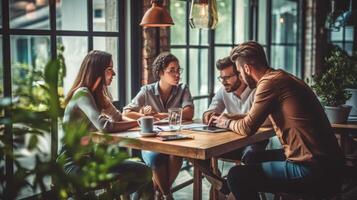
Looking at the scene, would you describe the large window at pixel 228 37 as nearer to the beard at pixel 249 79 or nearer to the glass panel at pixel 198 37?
the glass panel at pixel 198 37

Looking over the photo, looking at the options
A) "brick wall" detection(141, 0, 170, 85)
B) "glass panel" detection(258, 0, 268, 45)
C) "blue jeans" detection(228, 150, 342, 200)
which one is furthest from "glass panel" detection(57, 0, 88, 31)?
"glass panel" detection(258, 0, 268, 45)

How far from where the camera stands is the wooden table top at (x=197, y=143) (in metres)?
2.49

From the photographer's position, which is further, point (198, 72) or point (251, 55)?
point (198, 72)

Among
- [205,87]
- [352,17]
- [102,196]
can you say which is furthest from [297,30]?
[102,196]

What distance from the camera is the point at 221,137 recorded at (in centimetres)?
279

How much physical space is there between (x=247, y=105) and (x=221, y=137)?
93cm

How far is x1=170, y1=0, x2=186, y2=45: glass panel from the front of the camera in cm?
452

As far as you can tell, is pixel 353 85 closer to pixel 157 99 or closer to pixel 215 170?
pixel 215 170

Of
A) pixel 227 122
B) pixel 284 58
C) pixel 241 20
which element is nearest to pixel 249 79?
pixel 227 122

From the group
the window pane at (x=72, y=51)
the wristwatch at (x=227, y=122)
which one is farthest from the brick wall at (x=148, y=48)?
the wristwatch at (x=227, y=122)

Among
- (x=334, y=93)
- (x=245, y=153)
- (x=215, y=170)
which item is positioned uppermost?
(x=334, y=93)

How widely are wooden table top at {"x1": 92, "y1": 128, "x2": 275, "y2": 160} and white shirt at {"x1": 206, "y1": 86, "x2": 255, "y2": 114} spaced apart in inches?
27.8

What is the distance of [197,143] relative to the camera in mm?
2604

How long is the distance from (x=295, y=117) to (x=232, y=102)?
115 centimetres
